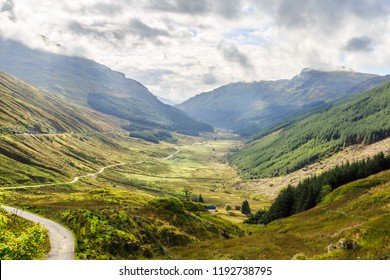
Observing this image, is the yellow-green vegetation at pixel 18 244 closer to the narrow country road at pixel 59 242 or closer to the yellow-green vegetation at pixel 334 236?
the narrow country road at pixel 59 242

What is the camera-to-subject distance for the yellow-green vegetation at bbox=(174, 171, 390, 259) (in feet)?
140

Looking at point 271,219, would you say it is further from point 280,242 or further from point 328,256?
point 328,256

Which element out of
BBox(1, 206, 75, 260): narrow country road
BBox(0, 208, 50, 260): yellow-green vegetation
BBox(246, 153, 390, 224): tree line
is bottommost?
BBox(1, 206, 75, 260): narrow country road

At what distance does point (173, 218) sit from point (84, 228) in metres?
34.3

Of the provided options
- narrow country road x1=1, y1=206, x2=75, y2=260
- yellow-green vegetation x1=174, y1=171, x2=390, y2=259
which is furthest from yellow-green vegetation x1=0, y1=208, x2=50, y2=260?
yellow-green vegetation x1=174, y1=171, x2=390, y2=259

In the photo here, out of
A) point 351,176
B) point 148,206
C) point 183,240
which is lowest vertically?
point 183,240

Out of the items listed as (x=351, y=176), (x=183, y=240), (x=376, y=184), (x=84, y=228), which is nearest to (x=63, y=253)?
(x=84, y=228)

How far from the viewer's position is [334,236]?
2356 inches

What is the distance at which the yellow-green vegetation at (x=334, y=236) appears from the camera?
1683 inches

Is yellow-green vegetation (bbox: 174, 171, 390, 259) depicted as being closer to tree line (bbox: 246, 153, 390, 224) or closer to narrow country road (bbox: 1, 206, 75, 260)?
tree line (bbox: 246, 153, 390, 224)

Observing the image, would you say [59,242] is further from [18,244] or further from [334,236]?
[334,236]

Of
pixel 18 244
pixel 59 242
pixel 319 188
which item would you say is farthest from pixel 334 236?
pixel 319 188

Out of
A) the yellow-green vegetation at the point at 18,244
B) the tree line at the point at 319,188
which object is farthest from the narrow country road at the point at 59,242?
the tree line at the point at 319,188
